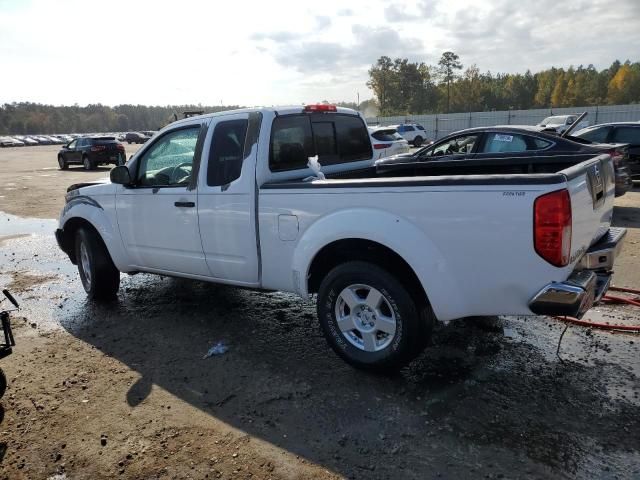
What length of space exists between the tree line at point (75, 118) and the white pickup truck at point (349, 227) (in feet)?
417

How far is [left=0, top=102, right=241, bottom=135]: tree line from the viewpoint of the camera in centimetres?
13638

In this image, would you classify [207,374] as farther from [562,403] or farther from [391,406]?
[562,403]

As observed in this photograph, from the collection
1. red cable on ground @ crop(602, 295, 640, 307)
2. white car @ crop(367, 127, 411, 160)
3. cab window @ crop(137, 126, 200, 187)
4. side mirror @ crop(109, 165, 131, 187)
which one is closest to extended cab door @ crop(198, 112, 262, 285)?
cab window @ crop(137, 126, 200, 187)

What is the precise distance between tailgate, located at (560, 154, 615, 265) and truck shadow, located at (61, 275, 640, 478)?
39.5 inches

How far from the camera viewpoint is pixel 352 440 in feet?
9.85

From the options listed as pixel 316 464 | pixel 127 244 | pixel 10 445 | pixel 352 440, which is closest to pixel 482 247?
pixel 352 440

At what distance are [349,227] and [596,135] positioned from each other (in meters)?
11.4

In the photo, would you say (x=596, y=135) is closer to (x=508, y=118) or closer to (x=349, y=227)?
Answer: (x=349, y=227)

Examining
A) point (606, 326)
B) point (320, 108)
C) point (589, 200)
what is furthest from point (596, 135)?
point (589, 200)

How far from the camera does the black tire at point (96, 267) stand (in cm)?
552

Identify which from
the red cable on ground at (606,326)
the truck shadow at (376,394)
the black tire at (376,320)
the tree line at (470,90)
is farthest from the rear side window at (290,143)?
the tree line at (470,90)

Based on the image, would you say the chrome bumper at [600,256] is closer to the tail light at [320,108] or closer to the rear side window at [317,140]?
the rear side window at [317,140]

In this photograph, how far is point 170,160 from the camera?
16.3 ft

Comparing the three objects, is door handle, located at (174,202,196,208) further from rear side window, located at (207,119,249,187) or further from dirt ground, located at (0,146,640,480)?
dirt ground, located at (0,146,640,480)
